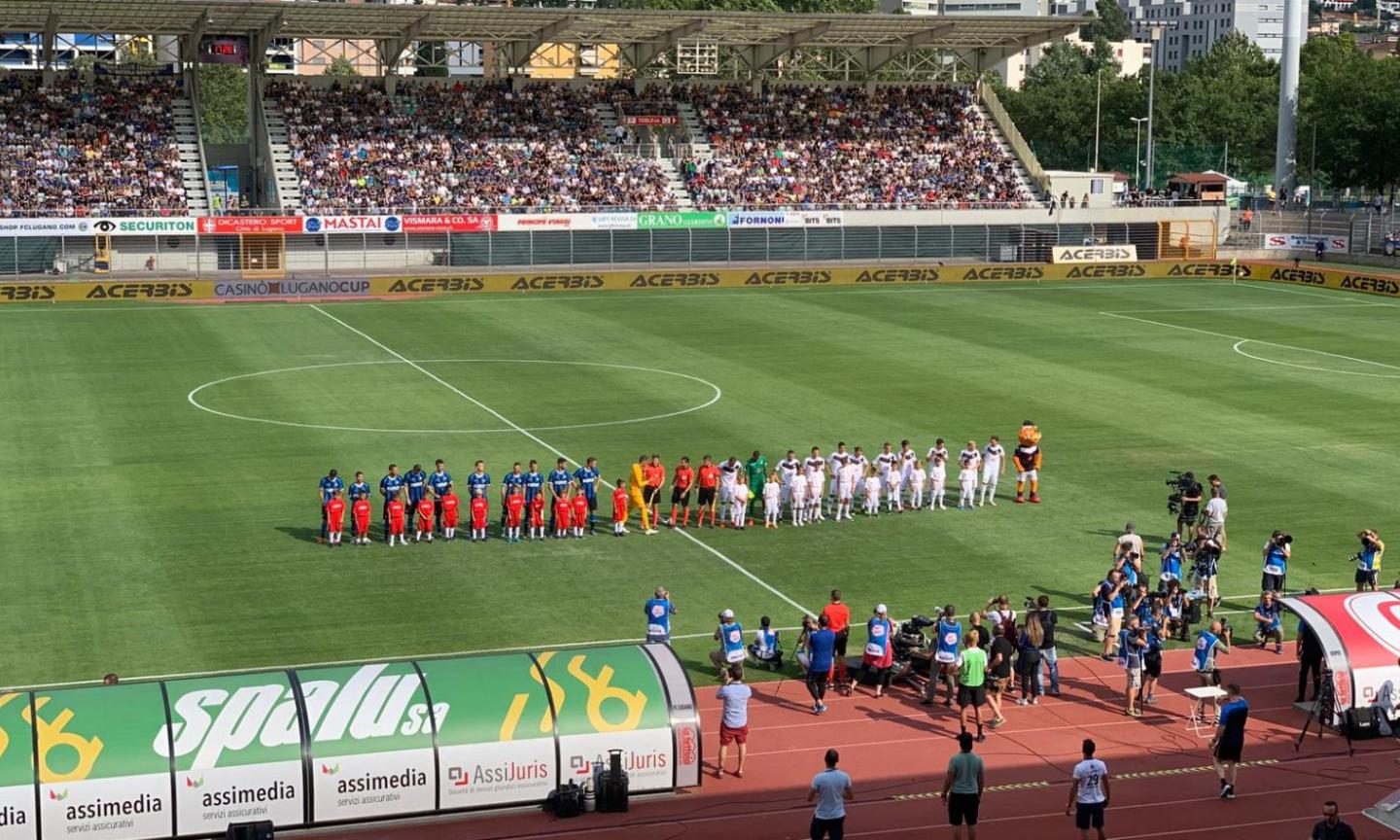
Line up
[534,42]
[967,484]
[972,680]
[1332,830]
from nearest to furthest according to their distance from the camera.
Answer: [1332,830] → [972,680] → [967,484] → [534,42]

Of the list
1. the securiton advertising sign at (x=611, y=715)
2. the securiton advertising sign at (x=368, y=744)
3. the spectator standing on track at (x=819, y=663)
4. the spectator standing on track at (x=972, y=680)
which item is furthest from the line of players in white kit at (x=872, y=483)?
the securiton advertising sign at (x=368, y=744)

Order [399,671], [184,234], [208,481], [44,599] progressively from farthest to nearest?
[184,234]
[208,481]
[44,599]
[399,671]

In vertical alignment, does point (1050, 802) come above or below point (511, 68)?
below

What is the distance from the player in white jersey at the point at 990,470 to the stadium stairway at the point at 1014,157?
49739 millimetres

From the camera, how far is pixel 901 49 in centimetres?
8225

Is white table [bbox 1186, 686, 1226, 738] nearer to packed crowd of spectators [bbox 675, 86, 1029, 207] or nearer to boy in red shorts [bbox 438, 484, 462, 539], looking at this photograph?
boy in red shorts [bbox 438, 484, 462, 539]

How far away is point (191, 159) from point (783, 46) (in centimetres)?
2664

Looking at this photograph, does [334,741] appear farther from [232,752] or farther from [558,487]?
[558,487]

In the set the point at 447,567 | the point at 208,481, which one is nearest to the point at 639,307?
the point at 208,481

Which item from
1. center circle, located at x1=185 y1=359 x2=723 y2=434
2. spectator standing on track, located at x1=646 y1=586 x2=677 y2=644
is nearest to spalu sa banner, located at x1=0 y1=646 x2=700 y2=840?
spectator standing on track, located at x1=646 y1=586 x2=677 y2=644

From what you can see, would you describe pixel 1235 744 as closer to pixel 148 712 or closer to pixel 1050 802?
pixel 1050 802

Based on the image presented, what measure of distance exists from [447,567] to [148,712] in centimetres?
1081

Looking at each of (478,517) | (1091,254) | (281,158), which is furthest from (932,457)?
(281,158)

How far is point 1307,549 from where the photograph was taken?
28.9 metres
